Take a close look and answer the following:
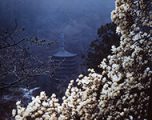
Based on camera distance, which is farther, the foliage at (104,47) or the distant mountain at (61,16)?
the distant mountain at (61,16)

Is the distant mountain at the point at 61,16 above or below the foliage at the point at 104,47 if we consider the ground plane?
above

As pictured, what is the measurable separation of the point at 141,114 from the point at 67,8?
57.9m

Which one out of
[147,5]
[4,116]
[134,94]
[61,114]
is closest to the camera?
[134,94]

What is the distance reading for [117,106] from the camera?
6367 mm

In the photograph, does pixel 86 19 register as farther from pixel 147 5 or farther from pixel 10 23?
pixel 147 5

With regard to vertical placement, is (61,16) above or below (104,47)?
above

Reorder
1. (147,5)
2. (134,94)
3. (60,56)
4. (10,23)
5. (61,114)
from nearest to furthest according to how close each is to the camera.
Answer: (134,94) < (147,5) < (61,114) < (60,56) < (10,23)

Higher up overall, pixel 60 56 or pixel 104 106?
pixel 60 56

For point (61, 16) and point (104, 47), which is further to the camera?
point (61, 16)

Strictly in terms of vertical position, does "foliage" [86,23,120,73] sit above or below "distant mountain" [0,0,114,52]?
below

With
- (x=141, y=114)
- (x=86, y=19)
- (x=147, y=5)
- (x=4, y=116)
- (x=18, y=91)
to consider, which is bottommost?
(x=141, y=114)

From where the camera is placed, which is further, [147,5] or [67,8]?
[67,8]

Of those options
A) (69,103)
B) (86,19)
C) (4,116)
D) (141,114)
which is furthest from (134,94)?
(86,19)

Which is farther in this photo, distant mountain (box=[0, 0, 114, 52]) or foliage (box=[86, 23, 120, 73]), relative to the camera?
distant mountain (box=[0, 0, 114, 52])
